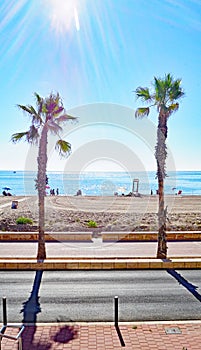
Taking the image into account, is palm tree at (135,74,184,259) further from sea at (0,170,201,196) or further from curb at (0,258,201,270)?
sea at (0,170,201,196)

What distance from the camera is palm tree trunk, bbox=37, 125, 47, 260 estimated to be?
13469mm

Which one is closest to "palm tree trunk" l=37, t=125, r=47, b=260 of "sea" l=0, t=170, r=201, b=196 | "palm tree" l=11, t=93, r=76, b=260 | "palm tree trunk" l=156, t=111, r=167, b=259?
"palm tree" l=11, t=93, r=76, b=260

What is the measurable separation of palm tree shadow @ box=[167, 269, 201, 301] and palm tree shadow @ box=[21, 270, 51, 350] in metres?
4.39

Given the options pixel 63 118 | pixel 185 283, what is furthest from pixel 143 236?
pixel 63 118

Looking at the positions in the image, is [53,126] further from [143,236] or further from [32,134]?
[143,236]

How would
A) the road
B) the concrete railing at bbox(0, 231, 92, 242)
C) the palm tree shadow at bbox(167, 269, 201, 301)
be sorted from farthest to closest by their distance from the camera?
the concrete railing at bbox(0, 231, 92, 242)
the palm tree shadow at bbox(167, 269, 201, 301)
the road

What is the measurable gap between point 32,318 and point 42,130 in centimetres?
734

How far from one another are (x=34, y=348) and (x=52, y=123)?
8.61 m

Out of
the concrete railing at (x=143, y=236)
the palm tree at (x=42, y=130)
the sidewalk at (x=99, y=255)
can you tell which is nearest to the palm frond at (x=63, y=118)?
the palm tree at (x=42, y=130)

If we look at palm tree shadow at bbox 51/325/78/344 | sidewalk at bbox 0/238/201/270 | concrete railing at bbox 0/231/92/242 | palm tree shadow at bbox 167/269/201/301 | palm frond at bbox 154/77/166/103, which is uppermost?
palm frond at bbox 154/77/166/103

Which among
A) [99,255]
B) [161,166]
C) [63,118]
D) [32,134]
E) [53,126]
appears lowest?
[99,255]

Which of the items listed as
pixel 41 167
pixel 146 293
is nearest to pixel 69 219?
pixel 41 167

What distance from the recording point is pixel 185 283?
10992 millimetres

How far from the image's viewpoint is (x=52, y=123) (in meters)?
13.5
